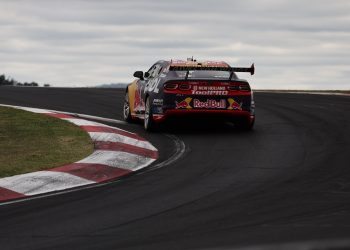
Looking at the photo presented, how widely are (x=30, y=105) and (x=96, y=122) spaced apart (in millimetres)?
3977

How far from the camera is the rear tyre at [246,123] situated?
14.5 m

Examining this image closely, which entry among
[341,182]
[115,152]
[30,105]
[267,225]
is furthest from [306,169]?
[30,105]

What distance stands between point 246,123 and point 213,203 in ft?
22.6

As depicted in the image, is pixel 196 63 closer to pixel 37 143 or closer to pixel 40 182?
pixel 37 143

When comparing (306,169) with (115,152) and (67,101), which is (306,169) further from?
(67,101)

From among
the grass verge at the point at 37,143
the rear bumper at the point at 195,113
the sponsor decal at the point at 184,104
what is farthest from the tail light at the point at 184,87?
the grass verge at the point at 37,143

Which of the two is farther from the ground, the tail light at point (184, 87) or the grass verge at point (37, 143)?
the tail light at point (184, 87)

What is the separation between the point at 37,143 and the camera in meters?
12.3

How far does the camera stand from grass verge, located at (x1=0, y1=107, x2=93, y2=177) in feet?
34.6

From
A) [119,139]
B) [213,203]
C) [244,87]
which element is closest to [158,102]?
[244,87]

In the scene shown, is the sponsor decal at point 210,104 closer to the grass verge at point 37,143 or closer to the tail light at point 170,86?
the tail light at point 170,86

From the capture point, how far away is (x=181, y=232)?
21.1 ft

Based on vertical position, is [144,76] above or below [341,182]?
above

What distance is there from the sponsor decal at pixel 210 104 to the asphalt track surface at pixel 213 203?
20.9 inches
